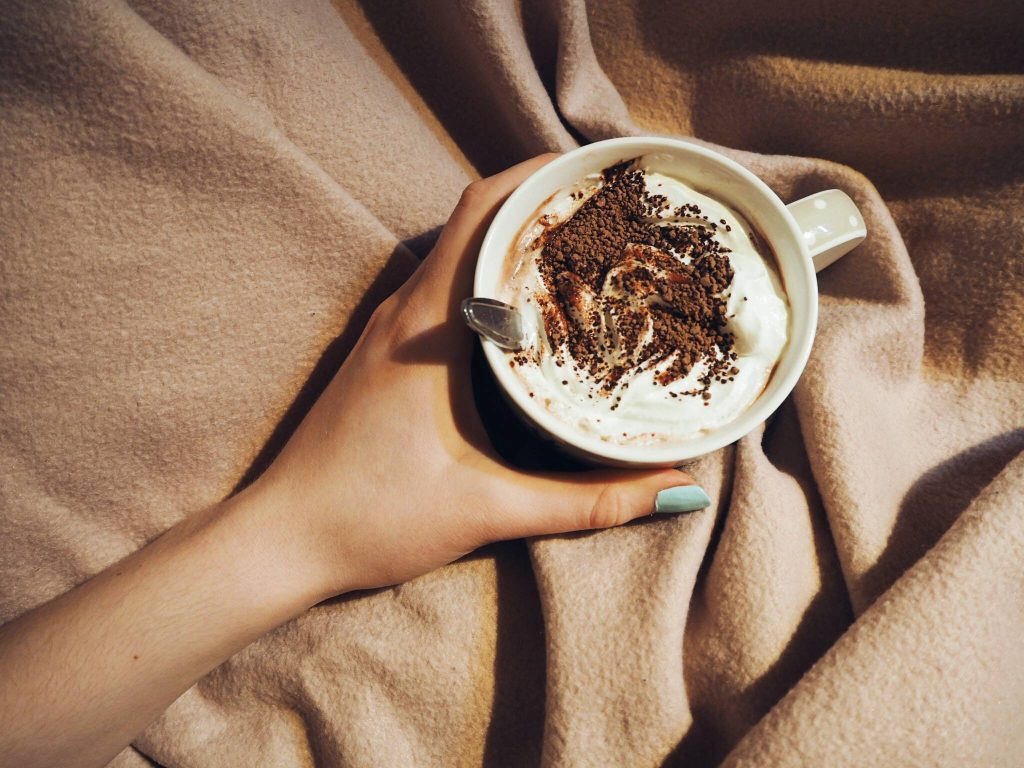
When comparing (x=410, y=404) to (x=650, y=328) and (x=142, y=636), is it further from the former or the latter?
(x=142, y=636)

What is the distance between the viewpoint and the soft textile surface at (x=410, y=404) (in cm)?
67

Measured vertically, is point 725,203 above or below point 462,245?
below

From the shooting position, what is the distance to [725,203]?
671 mm

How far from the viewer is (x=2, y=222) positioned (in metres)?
0.72

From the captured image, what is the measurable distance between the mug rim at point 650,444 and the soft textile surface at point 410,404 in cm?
15

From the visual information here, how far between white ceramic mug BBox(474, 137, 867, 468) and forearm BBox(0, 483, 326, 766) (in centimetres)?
36

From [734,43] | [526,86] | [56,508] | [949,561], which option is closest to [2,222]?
[56,508]

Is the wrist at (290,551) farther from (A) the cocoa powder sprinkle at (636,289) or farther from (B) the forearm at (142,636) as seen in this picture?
(A) the cocoa powder sprinkle at (636,289)

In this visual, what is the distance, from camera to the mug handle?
0.69 m

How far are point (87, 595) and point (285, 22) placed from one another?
0.73 metres

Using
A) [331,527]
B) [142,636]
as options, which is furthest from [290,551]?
[142,636]

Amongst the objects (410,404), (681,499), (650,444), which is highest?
(410,404)

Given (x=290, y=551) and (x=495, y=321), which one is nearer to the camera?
(x=495, y=321)

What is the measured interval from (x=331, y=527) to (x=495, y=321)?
0.32m
